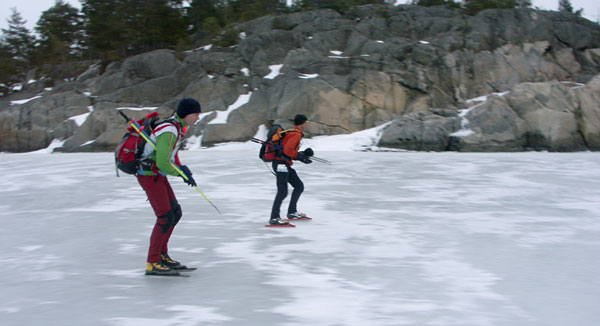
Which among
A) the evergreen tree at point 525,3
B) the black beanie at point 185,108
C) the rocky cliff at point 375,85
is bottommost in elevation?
the black beanie at point 185,108

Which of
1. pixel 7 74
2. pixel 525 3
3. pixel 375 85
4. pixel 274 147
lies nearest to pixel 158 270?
pixel 274 147

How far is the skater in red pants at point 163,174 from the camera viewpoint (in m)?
4.15

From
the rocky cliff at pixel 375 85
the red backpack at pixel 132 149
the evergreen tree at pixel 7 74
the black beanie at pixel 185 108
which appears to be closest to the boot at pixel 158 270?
the red backpack at pixel 132 149

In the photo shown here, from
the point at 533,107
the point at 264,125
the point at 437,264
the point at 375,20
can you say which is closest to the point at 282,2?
the point at 375,20

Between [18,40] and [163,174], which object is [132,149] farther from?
[18,40]

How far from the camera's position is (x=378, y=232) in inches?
252

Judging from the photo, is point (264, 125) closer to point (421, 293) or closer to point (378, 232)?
point (378, 232)

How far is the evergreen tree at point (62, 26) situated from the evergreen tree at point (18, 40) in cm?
242

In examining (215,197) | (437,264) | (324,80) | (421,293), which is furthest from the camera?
(324,80)

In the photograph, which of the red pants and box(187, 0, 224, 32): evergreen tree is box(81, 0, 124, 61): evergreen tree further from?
the red pants

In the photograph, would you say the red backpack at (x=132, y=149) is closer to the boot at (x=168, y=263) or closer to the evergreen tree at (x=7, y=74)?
the boot at (x=168, y=263)

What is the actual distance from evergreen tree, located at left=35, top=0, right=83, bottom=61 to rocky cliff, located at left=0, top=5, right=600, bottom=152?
13.7 meters

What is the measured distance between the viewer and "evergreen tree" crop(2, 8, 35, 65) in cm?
5403

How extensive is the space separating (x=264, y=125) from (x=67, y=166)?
579 inches
